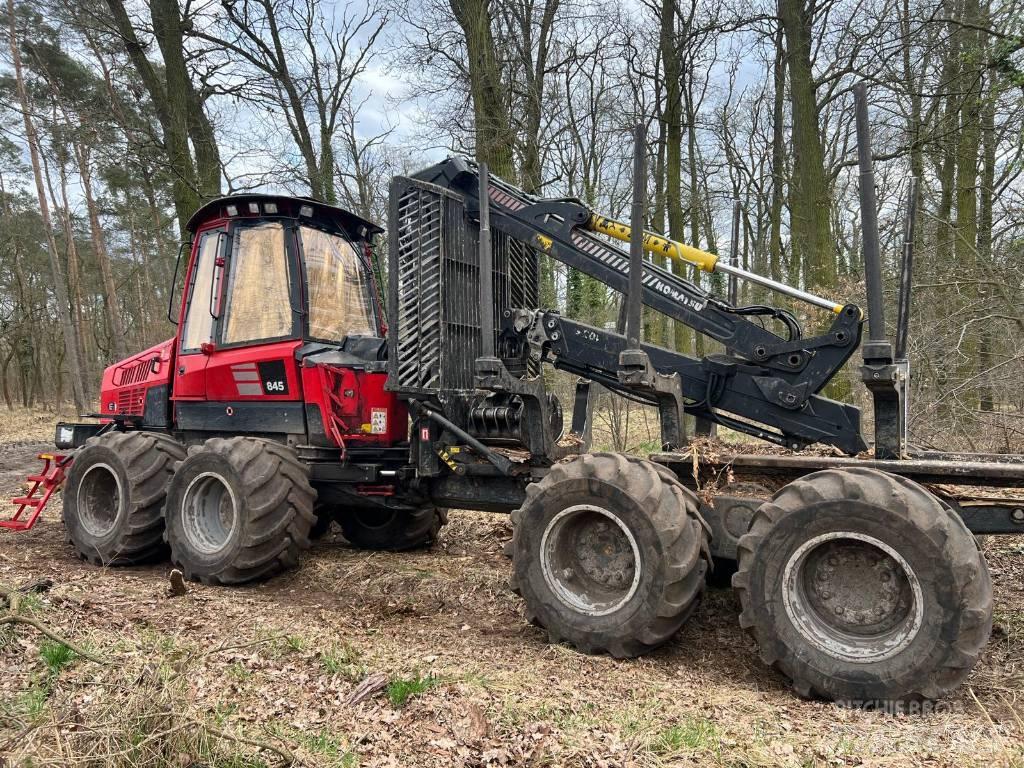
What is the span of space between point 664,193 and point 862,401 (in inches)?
349

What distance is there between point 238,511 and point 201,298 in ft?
7.38

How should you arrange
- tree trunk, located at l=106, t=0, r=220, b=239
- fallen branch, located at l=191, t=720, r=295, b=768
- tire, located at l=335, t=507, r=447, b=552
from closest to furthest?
fallen branch, located at l=191, t=720, r=295, b=768 → tire, located at l=335, t=507, r=447, b=552 → tree trunk, located at l=106, t=0, r=220, b=239

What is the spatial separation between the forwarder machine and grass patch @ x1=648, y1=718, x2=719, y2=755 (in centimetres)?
77

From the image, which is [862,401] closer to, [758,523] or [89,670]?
[758,523]

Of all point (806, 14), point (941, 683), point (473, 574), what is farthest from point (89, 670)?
point (806, 14)

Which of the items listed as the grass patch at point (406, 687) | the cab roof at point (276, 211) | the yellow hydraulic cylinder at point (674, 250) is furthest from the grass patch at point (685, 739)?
the cab roof at point (276, 211)

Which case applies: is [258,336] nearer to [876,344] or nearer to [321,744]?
[321,744]

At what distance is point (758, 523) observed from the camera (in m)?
3.88

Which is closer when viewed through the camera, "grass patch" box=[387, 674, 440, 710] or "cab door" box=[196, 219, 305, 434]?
"grass patch" box=[387, 674, 440, 710]

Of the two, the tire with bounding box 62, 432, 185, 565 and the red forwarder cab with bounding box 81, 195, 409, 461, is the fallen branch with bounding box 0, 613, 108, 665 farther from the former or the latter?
the red forwarder cab with bounding box 81, 195, 409, 461

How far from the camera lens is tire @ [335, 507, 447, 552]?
7137 mm

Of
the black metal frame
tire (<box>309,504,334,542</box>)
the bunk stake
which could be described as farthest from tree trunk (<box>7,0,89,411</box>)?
the bunk stake

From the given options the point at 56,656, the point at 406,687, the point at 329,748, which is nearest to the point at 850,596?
the point at 406,687

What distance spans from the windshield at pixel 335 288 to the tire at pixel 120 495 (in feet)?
5.75
